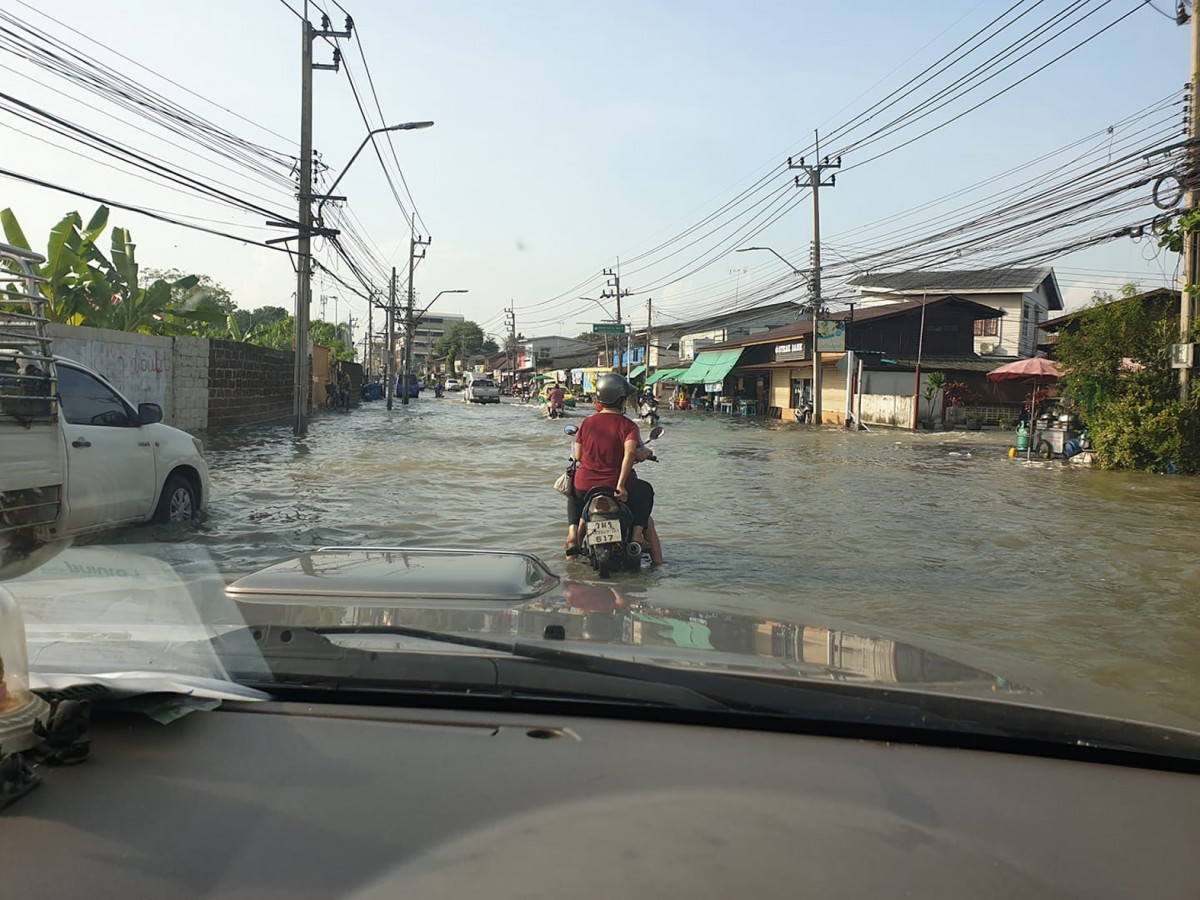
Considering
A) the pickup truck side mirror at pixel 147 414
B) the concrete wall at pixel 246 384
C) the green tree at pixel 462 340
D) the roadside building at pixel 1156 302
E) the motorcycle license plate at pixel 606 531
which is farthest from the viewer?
the green tree at pixel 462 340

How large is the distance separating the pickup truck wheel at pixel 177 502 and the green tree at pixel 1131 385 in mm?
15885

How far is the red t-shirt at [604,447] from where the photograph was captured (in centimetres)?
701

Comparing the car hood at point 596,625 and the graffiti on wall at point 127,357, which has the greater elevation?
the graffiti on wall at point 127,357

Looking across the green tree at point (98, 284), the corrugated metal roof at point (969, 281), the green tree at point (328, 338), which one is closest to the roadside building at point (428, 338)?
the green tree at point (328, 338)

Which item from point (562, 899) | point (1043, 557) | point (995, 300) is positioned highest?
point (995, 300)

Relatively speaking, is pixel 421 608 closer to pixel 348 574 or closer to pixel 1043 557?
pixel 348 574

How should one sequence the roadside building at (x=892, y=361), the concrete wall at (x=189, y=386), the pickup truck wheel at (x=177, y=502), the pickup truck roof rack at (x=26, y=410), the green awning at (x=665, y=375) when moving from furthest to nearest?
the green awning at (x=665, y=375) → the roadside building at (x=892, y=361) → the concrete wall at (x=189, y=386) → the pickup truck wheel at (x=177, y=502) → the pickup truck roof rack at (x=26, y=410)

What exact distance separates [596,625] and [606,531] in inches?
157

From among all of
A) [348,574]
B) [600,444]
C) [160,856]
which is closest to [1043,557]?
[600,444]

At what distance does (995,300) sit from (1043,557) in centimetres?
4209

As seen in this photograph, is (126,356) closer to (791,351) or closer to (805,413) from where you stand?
(805,413)

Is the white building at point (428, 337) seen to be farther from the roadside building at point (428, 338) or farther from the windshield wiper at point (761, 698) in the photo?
the windshield wiper at point (761, 698)

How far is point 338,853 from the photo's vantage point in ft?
5.10

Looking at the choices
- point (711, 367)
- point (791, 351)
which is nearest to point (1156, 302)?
point (791, 351)
